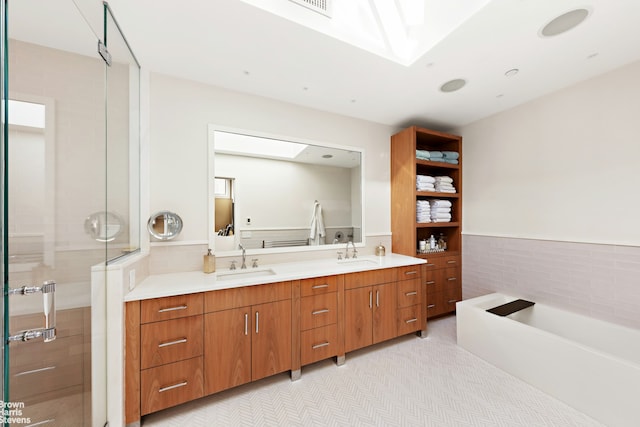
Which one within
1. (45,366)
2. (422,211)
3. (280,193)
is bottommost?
(45,366)

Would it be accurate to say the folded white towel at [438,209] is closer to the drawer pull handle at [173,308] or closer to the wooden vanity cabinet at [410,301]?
the wooden vanity cabinet at [410,301]

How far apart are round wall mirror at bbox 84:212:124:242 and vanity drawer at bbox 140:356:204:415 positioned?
85cm

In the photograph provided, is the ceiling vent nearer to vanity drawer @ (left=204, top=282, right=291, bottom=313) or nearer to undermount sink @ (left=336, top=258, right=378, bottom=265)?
vanity drawer @ (left=204, top=282, right=291, bottom=313)

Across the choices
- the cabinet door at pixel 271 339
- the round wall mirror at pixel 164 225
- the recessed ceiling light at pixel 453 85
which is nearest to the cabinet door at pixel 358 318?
the cabinet door at pixel 271 339

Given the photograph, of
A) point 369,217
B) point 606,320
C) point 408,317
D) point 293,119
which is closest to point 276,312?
point 408,317

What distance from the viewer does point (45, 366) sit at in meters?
0.99

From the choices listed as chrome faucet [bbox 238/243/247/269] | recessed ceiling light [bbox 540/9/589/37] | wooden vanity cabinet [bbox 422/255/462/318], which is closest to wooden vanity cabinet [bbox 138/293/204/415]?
chrome faucet [bbox 238/243/247/269]

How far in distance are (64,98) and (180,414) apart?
6.32 ft

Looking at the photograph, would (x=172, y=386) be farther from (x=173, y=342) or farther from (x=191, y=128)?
(x=191, y=128)

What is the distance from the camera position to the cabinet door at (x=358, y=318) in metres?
2.08

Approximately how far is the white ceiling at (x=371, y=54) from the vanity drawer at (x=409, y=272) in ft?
5.61

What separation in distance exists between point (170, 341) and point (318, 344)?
1.07m

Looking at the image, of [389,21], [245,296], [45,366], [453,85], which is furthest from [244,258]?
[453,85]

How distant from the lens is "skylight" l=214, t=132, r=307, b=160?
7.17ft
